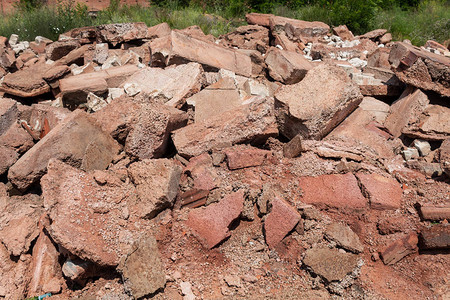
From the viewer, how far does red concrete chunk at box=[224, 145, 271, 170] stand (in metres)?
3.38

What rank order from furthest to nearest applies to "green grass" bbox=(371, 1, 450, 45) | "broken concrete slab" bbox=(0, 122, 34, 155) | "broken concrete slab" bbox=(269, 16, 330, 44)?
1. "green grass" bbox=(371, 1, 450, 45)
2. "broken concrete slab" bbox=(269, 16, 330, 44)
3. "broken concrete slab" bbox=(0, 122, 34, 155)

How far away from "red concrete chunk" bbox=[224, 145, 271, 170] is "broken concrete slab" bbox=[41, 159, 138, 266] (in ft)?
3.09

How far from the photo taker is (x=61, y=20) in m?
7.60

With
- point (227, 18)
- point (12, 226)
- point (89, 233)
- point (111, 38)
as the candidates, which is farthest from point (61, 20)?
point (89, 233)

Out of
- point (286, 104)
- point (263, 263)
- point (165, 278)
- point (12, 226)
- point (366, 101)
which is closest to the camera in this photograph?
point (165, 278)

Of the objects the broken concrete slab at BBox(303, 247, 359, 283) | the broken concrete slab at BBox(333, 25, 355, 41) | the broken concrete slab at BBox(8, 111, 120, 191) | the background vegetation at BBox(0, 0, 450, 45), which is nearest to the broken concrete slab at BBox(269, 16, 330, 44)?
the broken concrete slab at BBox(333, 25, 355, 41)

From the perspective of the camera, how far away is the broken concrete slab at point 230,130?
3537mm

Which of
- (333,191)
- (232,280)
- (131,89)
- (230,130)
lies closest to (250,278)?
(232,280)

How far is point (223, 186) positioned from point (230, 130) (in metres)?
0.60

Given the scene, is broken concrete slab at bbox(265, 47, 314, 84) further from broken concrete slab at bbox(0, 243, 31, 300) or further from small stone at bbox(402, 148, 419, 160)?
broken concrete slab at bbox(0, 243, 31, 300)

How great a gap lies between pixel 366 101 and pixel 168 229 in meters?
3.00

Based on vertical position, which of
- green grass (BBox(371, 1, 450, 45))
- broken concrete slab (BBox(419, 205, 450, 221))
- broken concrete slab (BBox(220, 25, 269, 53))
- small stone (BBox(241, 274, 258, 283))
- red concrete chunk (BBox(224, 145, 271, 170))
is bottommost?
green grass (BBox(371, 1, 450, 45))

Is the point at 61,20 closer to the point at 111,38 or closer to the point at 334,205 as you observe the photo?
the point at 111,38

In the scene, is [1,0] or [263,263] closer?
[263,263]
